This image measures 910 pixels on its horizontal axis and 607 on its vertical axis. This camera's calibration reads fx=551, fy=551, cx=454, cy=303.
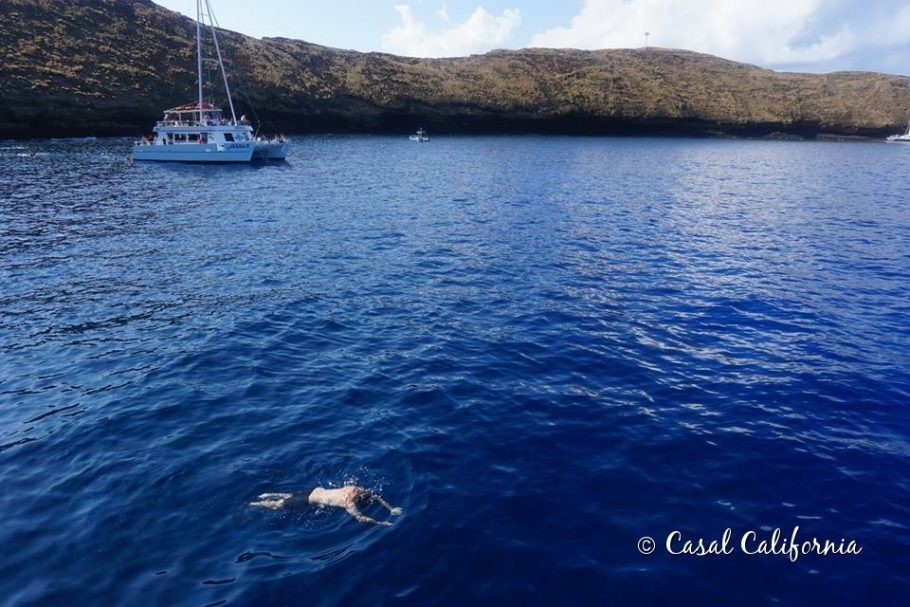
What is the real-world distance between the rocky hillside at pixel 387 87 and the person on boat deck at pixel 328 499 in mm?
91107

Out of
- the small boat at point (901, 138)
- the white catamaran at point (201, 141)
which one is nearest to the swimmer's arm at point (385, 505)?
the white catamaran at point (201, 141)

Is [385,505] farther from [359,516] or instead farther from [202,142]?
[202,142]

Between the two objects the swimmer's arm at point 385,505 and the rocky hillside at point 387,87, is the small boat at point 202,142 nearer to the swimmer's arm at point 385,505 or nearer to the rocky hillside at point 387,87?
the rocky hillside at point 387,87

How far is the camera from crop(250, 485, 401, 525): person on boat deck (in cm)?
969

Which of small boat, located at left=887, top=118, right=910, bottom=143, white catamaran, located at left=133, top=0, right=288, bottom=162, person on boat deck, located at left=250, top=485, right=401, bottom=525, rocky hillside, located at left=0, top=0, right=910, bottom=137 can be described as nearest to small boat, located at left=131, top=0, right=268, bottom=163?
white catamaran, located at left=133, top=0, right=288, bottom=162

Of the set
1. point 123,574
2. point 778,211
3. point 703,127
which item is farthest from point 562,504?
point 703,127

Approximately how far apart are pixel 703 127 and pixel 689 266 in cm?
12893

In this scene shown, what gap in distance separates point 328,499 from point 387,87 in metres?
133

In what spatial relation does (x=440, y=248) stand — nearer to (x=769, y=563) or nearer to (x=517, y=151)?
(x=769, y=563)

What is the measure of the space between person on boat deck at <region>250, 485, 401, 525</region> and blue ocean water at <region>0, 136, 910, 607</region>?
18cm

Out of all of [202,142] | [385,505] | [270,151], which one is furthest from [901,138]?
[385,505]

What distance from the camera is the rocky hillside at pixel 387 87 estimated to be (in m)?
85.1

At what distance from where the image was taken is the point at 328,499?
9758 millimetres

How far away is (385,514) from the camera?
9.66 m
